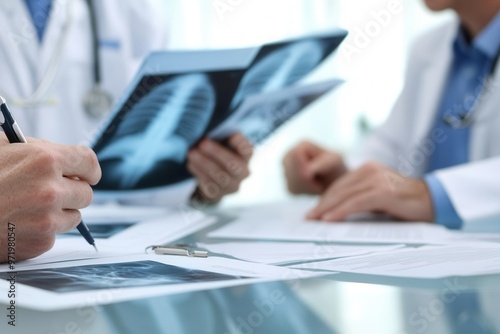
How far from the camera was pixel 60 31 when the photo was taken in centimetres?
109

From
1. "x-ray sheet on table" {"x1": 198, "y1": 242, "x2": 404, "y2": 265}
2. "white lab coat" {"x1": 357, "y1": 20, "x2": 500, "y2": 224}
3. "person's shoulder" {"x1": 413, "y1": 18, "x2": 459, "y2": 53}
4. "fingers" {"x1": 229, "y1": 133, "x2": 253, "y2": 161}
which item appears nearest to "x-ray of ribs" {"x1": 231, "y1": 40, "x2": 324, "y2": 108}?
"fingers" {"x1": 229, "y1": 133, "x2": 253, "y2": 161}

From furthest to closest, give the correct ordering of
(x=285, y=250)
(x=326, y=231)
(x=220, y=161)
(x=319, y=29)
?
(x=319, y=29) → (x=220, y=161) → (x=326, y=231) → (x=285, y=250)

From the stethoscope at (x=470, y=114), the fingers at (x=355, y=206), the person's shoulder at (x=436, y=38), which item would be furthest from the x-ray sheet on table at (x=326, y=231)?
the person's shoulder at (x=436, y=38)

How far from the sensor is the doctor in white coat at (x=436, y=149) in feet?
2.60

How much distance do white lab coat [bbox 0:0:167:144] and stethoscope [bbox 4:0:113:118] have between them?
1 centimetres

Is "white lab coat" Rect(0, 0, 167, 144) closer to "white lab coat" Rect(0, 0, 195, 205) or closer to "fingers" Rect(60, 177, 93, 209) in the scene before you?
"white lab coat" Rect(0, 0, 195, 205)

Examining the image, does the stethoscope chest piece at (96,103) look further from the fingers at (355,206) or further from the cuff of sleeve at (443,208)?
the cuff of sleeve at (443,208)

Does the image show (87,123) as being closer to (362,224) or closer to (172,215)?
(172,215)

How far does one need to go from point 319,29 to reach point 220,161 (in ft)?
5.77

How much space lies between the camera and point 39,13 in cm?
109

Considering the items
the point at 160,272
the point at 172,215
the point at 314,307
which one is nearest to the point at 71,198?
the point at 160,272

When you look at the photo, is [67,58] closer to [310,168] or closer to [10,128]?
[310,168]

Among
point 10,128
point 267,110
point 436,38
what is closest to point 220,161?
point 267,110

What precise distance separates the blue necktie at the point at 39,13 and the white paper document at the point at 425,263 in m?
0.84
